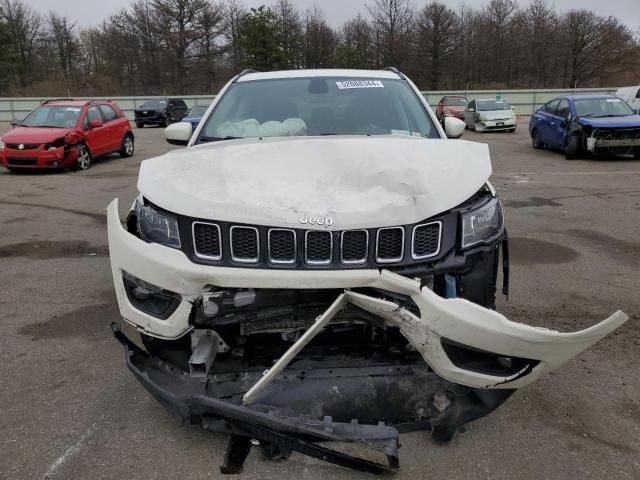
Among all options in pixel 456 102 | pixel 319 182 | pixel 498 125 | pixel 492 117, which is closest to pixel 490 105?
pixel 492 117

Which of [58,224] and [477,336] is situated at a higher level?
[477,336]

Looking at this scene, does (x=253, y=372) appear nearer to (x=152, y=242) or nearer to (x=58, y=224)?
(x=152, y=242)

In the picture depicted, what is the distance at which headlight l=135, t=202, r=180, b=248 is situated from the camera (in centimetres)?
253

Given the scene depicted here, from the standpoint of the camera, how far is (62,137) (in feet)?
42.5

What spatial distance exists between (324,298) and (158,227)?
2.86 feet

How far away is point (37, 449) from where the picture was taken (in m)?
2.79

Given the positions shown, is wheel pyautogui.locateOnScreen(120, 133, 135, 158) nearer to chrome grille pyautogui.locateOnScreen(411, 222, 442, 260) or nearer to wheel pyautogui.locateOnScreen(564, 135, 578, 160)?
wheel pyautogui.locateOnScreen(564, 135, 578, 160)

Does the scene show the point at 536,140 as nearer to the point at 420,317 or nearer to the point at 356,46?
the point at 420,317

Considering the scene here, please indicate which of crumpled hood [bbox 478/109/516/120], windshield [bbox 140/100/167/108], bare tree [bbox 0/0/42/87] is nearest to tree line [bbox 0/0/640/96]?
bare tree [bbox 0/0/42/87]

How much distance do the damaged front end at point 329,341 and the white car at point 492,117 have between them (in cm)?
2285

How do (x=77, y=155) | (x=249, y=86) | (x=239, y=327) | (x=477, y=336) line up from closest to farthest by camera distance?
(x=477, y=336) → (x=239, y=327) → (x=249, y=86) → (x=77, y=155)

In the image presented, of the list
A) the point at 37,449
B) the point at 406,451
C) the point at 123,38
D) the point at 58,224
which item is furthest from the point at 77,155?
the point at 123,38

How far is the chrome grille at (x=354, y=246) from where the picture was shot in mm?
2367

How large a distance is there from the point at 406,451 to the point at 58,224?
22.6 feet
